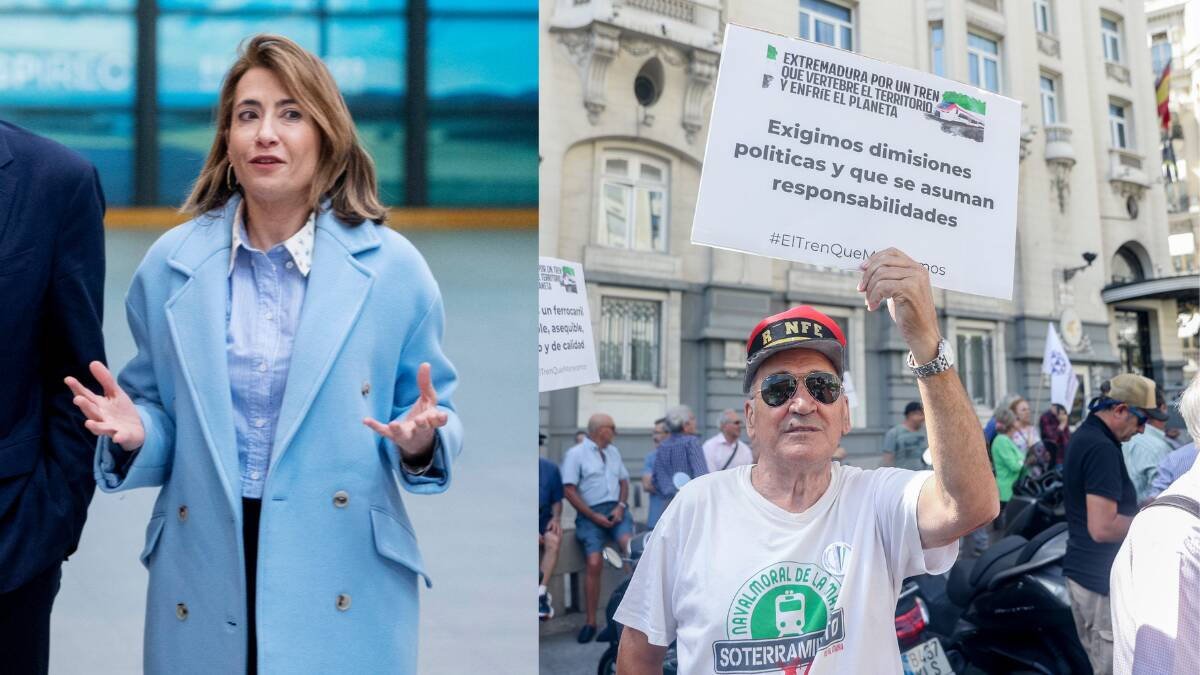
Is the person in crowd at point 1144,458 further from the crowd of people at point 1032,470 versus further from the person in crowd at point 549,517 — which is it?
the person in crowd at point 549,517

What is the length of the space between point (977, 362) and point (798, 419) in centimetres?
1418

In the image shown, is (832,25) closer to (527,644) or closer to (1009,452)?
(1009,452)

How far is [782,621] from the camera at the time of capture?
→ 6.04ft

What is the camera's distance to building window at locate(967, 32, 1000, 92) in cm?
1470

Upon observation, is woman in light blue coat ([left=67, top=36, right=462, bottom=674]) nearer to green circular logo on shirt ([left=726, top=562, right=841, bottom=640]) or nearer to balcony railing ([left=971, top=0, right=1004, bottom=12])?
green circular logo on shirt ([left=726, top=562, right=841, bottom=640])

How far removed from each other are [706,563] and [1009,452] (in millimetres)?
6746

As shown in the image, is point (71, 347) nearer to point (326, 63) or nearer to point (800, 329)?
point (326, 63)

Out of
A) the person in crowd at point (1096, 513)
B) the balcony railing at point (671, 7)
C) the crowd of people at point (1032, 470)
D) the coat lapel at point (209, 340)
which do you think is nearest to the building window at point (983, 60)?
the balcony railing at point (671, 7)

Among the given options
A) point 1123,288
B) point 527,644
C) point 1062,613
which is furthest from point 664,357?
point 527,644

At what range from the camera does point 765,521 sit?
6.37 ft

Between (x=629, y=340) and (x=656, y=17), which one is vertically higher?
(x=656, y=17)

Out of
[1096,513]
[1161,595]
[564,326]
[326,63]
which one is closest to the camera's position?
[1161,595]

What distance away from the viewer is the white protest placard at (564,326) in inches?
157

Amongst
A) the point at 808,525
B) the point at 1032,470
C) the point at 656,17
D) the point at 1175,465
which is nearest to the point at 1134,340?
the point at 1032,470
